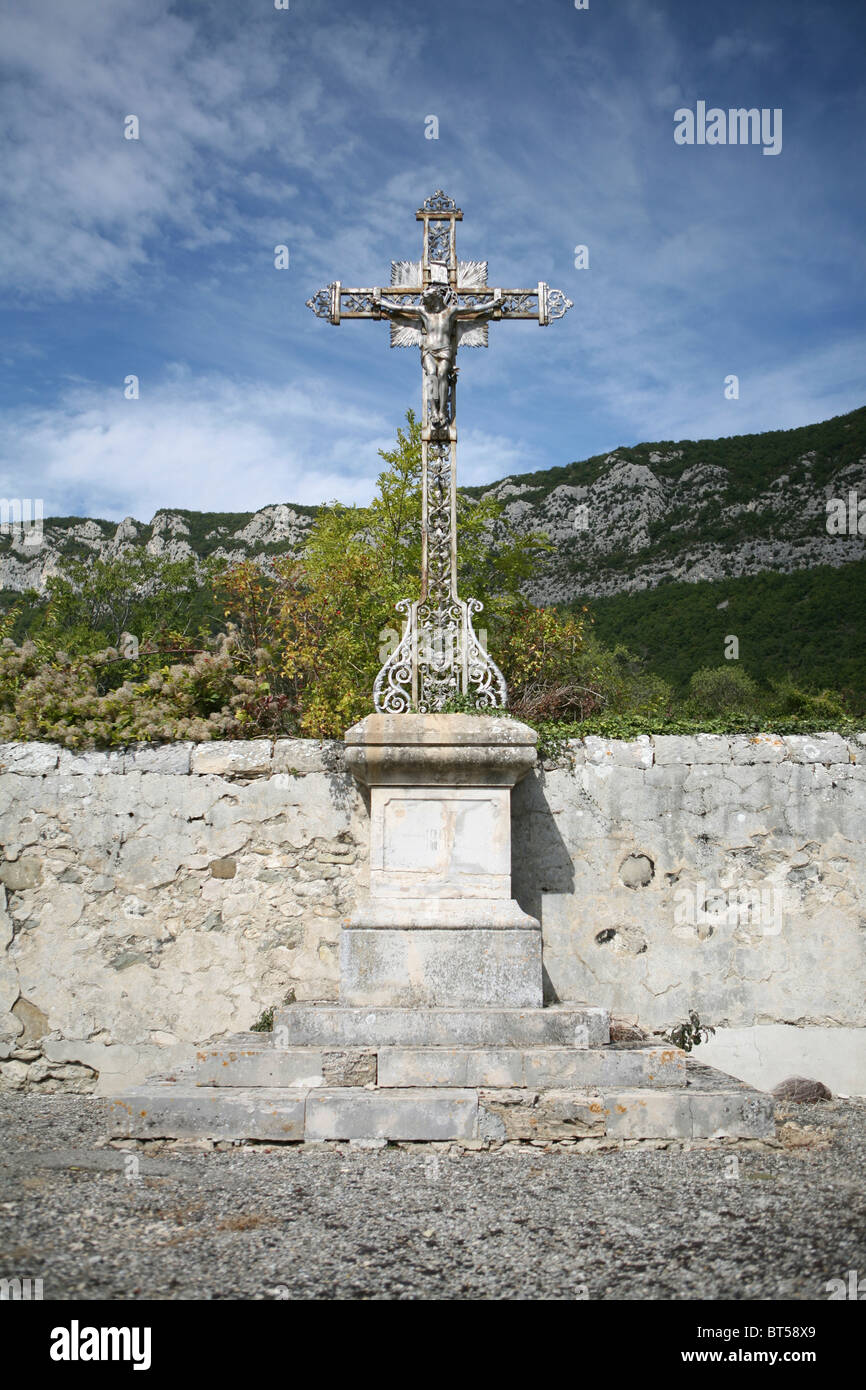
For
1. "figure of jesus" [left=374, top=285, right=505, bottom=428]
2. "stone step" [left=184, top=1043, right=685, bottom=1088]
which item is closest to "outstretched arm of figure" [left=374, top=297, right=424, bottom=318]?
"figure of jesus" [left=374, top=285, right=505, bottom=428]

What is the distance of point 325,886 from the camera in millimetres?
6191

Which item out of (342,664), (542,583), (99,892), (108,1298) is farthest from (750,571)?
(108,1298)

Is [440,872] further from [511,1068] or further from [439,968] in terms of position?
[511,1068]

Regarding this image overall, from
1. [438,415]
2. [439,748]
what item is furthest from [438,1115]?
[438,415]

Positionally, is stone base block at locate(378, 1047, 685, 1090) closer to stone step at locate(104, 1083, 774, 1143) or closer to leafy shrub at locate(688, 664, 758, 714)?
stone step at locate(104, 1083, 774, 1143)

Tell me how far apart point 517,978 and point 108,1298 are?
271 centimetres

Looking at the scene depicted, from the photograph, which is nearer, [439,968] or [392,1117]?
[392,1117]

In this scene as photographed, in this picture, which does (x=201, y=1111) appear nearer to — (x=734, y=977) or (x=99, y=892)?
(x=99, y=892)

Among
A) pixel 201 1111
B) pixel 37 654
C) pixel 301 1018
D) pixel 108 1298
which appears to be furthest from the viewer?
pixel 37 654

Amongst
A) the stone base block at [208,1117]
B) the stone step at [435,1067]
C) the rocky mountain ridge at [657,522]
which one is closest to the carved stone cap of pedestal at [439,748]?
the stone step at [435,1067]

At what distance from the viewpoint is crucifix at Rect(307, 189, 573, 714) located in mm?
5508

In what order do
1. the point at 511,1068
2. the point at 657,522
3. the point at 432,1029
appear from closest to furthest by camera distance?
the point at 511,1068
the point at 432,1029
the point at 657,522

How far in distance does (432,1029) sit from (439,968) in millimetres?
344

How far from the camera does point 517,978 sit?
4824mm
